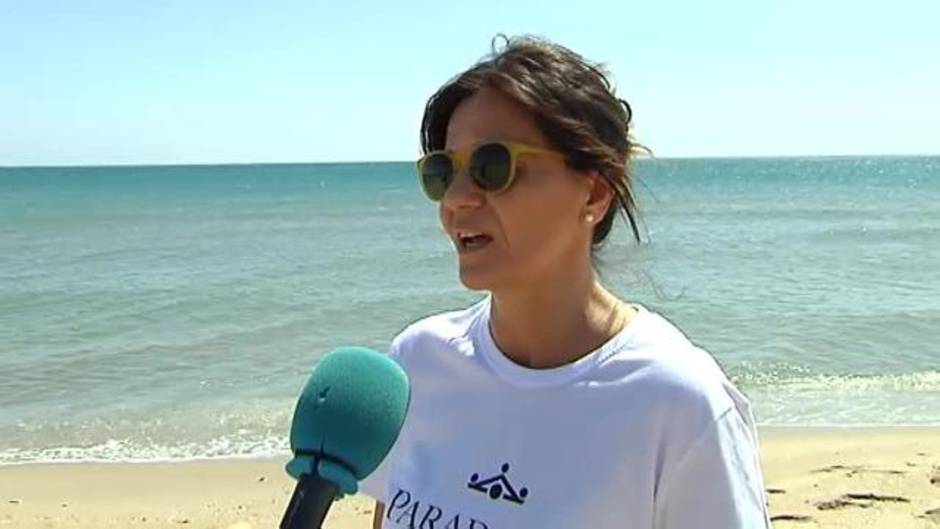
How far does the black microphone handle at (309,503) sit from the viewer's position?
4.50 feet

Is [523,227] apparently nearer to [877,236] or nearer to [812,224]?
[877,236]

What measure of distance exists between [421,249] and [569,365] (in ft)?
92.7

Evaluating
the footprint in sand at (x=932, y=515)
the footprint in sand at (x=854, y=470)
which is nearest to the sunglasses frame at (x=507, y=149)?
the footprint in sand at (x=932, y=515)

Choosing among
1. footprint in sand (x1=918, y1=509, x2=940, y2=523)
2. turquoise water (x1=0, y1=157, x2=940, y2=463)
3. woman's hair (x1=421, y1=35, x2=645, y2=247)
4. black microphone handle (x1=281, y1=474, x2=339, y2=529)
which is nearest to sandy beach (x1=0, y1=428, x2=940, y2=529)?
footprint in sand (x1=918, y1=509, x2=940, y2=523)

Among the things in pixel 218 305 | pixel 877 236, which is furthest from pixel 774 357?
pixel 877 236

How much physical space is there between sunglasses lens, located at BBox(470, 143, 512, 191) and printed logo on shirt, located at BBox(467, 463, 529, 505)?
1.49 ft

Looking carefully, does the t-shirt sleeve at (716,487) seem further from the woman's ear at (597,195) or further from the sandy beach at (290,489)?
the sandy beach at (290,489)

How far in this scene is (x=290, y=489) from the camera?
8.20 m

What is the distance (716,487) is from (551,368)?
36 cm

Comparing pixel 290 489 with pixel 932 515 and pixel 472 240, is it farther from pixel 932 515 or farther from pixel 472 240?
pixel 472 240

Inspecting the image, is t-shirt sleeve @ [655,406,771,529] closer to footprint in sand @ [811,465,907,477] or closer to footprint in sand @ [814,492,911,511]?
footprint in sand @ [814,492,911,511]

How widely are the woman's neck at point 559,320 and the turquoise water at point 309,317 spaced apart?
0.19 m

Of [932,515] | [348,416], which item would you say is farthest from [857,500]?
[348,416]

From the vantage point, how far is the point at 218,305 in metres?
18.6
